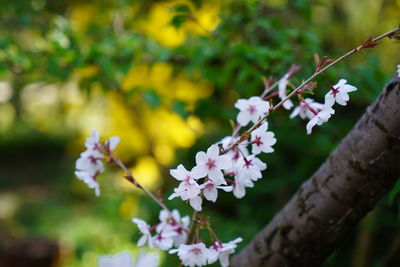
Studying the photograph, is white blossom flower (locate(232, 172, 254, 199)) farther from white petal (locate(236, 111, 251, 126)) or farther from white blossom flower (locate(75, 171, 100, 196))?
white blossom flower (locate(75, 171, 100, 196))

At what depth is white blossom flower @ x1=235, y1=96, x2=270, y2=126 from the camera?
845 millimetres

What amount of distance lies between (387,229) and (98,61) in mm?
1411

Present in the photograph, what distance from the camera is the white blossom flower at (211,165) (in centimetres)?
70

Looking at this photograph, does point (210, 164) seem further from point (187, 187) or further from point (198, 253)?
point (198, 253)

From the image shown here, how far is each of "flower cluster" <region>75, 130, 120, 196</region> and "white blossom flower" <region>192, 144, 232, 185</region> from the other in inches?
11.0

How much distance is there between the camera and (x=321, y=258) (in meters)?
0.91

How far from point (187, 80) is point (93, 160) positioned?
6.42ft

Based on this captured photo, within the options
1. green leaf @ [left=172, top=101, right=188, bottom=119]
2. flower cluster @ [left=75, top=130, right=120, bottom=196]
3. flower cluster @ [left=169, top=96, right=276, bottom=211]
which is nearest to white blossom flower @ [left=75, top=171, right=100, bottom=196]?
flower cluster @ [left=75, top=130, right=120, bottom=196]

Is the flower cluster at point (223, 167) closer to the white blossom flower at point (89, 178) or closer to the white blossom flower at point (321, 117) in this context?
the white blossom flower at point (321, 117)

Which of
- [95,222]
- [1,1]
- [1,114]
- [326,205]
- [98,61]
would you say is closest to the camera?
[326,205]

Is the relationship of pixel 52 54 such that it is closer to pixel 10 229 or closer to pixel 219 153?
pixel 219 153

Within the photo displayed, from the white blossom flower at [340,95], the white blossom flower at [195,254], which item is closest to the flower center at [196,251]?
the white blossom flower at [195,254]

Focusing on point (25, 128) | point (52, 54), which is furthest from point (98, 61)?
point (25, 128)

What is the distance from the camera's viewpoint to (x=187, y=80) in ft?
9.27
